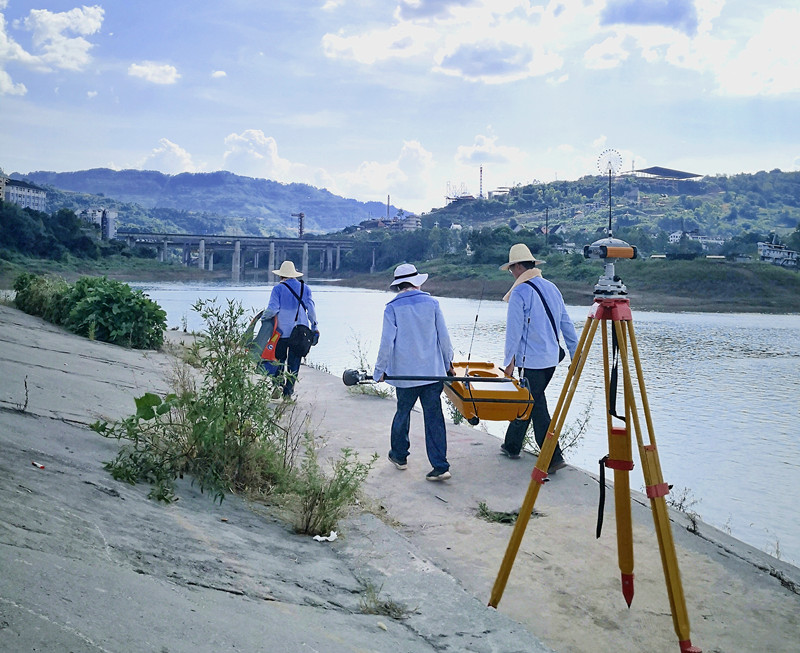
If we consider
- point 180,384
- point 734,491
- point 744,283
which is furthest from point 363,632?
point 744,283

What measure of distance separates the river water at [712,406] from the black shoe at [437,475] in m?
1.98

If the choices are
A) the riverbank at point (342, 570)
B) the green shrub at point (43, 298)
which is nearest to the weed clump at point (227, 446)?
the riverbank at point (342, 570)

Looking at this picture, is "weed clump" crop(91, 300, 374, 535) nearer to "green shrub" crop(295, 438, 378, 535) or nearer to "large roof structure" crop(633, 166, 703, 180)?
"green shrub" crop(295, 438, 378, 535)

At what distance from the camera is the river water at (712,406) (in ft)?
27.2

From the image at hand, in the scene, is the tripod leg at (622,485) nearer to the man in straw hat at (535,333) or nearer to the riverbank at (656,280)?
the man in straw hat at (535,333)

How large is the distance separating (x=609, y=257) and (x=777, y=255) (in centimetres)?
5834

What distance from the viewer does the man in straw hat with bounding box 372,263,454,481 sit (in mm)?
6453

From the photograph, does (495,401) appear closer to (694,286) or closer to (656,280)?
(694,286)

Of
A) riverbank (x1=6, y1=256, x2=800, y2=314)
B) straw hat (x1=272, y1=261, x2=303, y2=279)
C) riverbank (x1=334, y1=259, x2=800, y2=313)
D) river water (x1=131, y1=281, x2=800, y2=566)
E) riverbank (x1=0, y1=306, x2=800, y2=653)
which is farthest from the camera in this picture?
riverbank (x1=334, y1=259, x2=800, y2=313)

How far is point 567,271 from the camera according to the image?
4934 cm

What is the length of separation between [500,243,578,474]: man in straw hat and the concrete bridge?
56272 mm

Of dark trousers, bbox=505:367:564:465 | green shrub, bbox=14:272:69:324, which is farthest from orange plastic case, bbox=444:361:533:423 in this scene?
green shrub, bbox=14:272:69:324

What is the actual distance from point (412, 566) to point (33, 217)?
48.0m

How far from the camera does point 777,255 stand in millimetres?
56062
